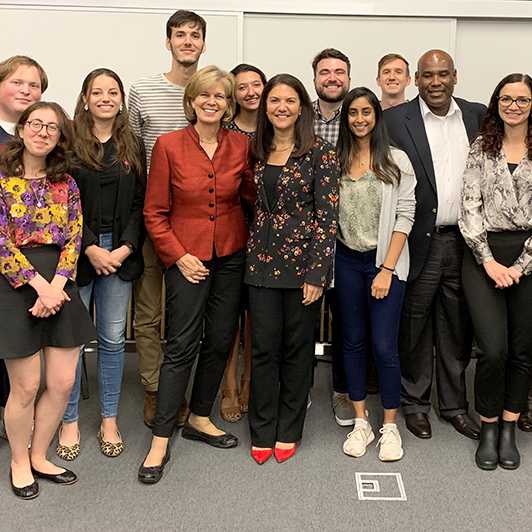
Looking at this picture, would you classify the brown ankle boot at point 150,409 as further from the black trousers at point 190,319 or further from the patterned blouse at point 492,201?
the patterned blouse at point 492,201

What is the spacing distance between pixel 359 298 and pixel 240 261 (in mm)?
541

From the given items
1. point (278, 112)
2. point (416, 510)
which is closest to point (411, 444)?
point (416, 510)

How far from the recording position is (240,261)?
253 centimetres

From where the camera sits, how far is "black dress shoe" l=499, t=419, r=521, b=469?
2.53 m

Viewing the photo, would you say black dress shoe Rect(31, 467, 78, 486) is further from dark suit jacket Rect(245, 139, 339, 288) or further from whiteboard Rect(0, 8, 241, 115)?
whiteboard Rect(0, 8, 241, 115)

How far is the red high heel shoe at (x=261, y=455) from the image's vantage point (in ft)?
Result: 8.38

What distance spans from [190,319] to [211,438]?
Result: 2.01 ft

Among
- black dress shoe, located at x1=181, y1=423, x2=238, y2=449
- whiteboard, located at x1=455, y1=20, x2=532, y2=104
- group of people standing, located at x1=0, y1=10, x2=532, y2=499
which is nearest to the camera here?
group of people standing, located at x1=0, y1=10, x2=532, y2=499

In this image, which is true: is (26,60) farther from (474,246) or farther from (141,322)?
(474,246)

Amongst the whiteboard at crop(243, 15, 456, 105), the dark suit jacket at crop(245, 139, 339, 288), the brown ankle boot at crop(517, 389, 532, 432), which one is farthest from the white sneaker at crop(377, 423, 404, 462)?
the whiteboard at crop(243, 15, 456, 105)

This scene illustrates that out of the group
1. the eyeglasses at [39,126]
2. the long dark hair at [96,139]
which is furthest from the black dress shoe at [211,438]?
the eyeglasses at [39,126]

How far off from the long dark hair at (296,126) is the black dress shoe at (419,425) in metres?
1.40

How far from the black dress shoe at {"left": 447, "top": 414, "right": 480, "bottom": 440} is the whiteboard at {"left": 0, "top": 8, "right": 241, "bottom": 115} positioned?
291 centimetres

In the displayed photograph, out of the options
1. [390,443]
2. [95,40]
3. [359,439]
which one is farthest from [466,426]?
[95,40]
